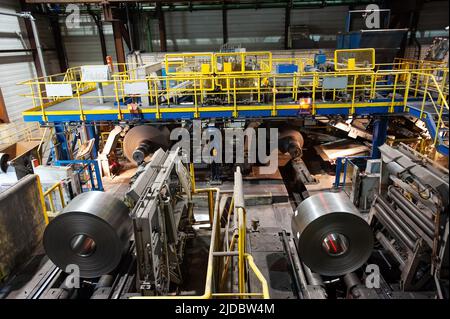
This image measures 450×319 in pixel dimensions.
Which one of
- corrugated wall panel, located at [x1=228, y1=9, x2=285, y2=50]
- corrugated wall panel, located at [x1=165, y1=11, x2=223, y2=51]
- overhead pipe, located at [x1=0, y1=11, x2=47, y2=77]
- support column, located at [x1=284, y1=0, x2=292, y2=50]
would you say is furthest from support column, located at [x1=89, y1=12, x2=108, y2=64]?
support column, located at [x1=284, y1=0, x2=292, y2=50]

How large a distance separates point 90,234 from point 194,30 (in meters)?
18.2

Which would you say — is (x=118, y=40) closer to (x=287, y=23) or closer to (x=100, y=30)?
(x=100, y=30)

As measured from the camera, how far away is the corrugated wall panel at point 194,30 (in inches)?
787

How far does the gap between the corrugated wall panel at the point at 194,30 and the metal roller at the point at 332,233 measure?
17.9 metres

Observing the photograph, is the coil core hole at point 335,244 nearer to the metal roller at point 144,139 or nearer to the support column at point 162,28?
the metal roller at point 144,139

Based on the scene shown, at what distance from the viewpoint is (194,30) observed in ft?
66.4

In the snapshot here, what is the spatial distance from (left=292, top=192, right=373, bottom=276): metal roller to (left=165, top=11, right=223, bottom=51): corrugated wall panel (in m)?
17.9

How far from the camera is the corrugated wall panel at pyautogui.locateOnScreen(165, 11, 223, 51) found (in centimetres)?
2000

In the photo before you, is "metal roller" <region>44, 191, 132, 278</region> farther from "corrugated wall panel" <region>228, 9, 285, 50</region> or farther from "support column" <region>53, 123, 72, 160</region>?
"corrugated wall panel" <region>228, 9, 285, 50</region>

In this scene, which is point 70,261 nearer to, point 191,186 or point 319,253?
point 191,186

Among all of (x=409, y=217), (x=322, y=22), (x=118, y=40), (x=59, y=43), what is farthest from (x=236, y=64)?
(x=59, y=43)

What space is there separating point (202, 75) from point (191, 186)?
420cm

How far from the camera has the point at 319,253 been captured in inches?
167

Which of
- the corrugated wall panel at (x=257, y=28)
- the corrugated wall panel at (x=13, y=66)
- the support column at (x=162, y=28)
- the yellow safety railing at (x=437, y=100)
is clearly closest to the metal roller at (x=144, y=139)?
the corrugated wall panel at (x=13, y=66)
